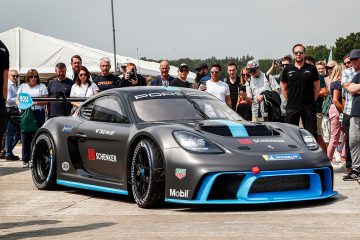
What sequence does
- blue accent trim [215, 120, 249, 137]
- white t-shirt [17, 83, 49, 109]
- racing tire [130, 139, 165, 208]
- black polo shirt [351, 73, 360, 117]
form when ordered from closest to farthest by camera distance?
racing tire [130, 139, 165, 208] < blue accent trim [215, 120, 249, 137] < black polo shirt [351, 73, 360, 117] < white t-shirt [17, 83, 49, 109]

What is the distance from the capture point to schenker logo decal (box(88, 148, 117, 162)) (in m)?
9.10

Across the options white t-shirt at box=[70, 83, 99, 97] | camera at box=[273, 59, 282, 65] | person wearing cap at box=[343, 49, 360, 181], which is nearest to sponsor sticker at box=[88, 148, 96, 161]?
person wearing cap at box=[343, 49, 360, 181]

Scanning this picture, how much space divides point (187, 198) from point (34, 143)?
3.51 m

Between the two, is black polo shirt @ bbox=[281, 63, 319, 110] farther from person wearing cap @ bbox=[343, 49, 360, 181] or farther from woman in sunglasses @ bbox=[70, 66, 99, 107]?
woman in sunglasses @ bbox=[70, 66, 99, 107]

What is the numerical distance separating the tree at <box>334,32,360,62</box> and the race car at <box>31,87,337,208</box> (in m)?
125

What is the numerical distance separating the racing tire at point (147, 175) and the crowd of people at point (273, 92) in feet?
11.3

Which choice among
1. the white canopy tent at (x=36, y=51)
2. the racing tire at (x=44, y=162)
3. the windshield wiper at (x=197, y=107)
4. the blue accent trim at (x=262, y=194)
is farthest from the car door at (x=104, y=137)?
the white canopy tent at (x=36, y=51)

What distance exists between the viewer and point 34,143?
10.8 meters

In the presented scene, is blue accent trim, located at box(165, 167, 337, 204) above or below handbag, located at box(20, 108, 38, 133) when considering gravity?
below

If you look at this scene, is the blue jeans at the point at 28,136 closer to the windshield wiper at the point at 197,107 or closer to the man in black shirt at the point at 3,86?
the windshield wiper at the point at 197,107

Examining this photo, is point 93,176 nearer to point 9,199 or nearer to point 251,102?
point 9,199

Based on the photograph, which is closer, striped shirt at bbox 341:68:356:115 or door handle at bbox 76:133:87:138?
door handle at bbox 76:133:87:138

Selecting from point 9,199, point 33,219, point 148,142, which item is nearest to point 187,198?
point 148,142

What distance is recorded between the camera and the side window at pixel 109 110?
934 cm
